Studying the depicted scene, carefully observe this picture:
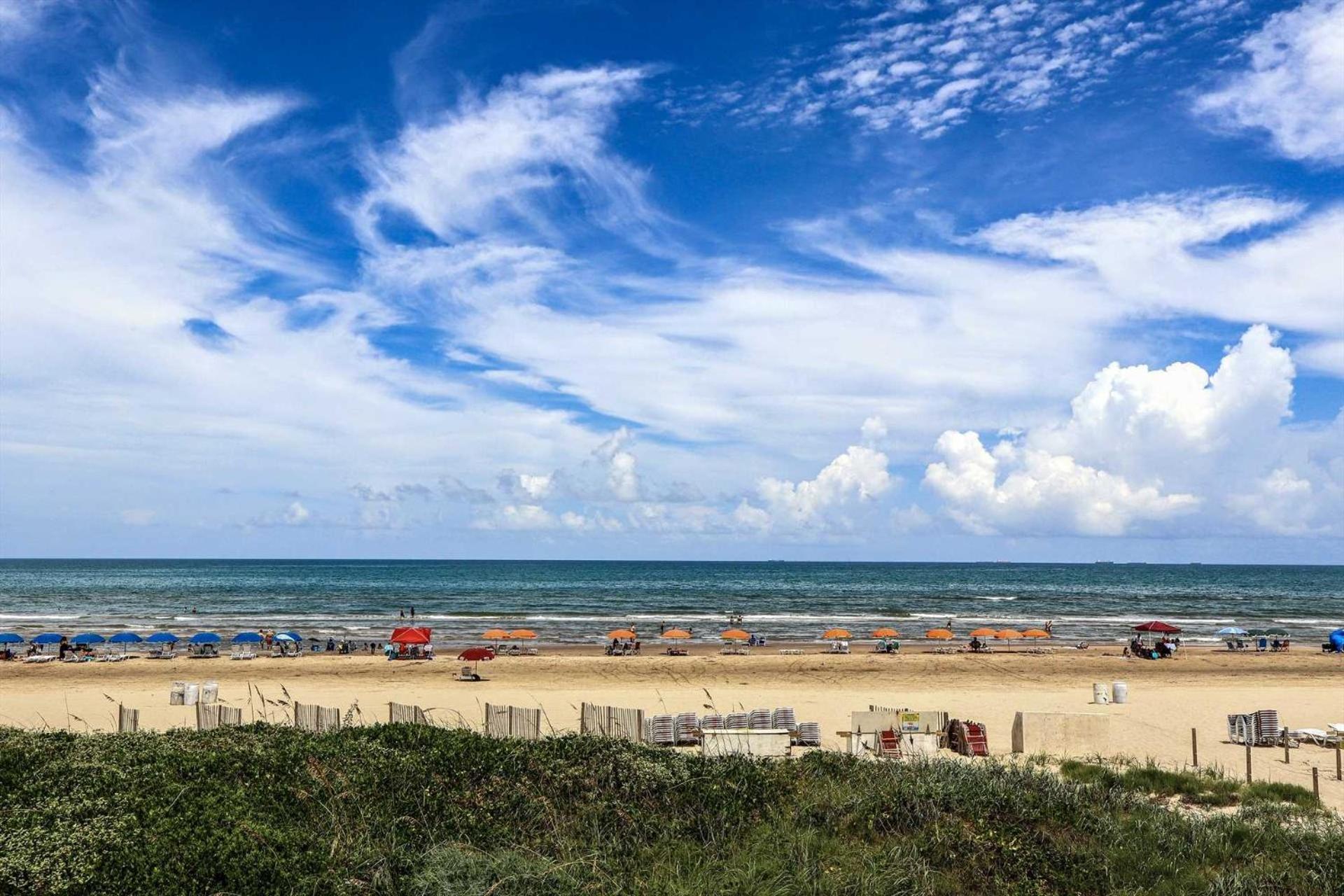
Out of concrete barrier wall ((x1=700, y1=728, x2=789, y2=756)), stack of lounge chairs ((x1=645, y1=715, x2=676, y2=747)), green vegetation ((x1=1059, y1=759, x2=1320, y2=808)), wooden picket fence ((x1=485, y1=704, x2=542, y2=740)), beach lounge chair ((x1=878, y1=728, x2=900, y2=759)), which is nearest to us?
green vegetation ((x1=1059, y1=759, x2=1320, y2=808))

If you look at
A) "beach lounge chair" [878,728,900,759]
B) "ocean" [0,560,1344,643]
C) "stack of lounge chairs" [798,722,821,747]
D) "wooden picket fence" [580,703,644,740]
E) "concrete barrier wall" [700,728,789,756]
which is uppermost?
"wooden picket fence" [580,703,644,740]

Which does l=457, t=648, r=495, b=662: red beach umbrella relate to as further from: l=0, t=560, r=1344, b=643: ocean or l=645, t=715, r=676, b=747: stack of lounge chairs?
l=645, t=715, r=676, b=747: stack of lounge chairs

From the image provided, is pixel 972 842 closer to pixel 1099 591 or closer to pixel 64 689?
pixel 64 689

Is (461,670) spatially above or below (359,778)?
below

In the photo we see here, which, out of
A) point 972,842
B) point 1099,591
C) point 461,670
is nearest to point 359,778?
point 972,842

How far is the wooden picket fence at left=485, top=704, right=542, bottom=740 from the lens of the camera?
13438mm

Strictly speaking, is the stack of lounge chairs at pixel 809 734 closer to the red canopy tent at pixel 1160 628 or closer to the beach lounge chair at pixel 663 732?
the beach lounge chair at pixel 663 732

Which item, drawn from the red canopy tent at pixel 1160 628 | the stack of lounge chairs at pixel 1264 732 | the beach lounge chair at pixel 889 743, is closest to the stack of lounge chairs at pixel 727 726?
the beach lounge chair at pixel 889 743

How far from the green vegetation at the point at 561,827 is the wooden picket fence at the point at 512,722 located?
263 centimetres

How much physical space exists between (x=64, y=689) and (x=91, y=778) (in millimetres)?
22907

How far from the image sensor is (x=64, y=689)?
1059 inches

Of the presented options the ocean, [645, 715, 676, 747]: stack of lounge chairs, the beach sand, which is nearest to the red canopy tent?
the beach sand

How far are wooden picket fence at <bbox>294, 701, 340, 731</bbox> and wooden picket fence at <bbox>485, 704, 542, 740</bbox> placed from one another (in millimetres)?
2304

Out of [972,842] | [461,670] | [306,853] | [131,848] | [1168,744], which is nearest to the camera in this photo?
[131,848]
